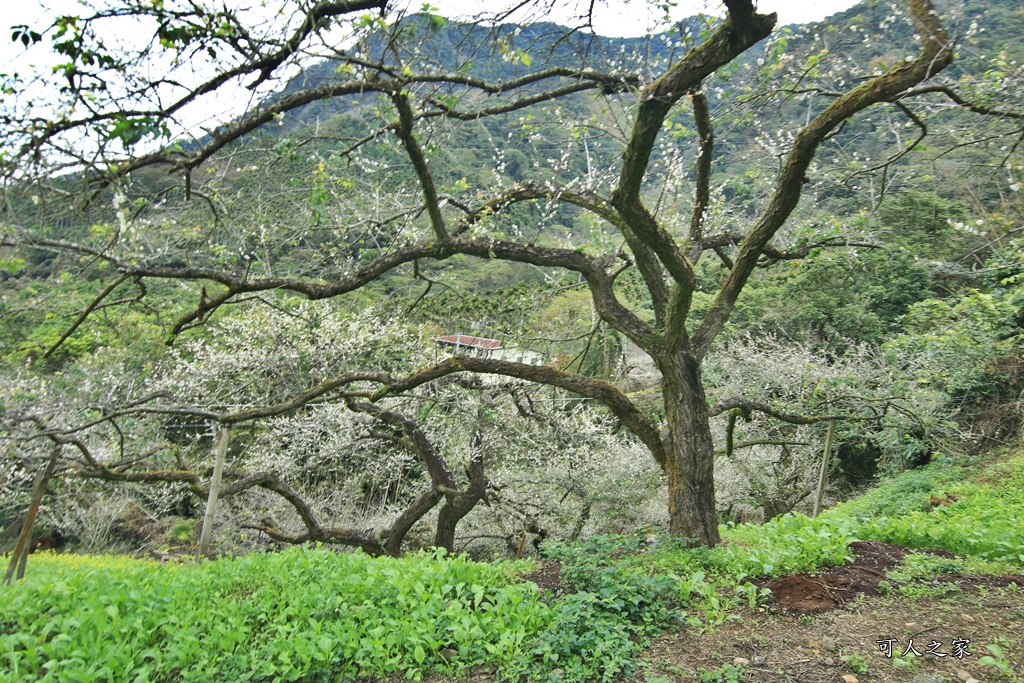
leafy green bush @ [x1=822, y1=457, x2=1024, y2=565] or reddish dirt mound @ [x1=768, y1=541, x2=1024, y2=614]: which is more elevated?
reddish dirt mound @ [x1=768, y1=541, x2=1024, y2=614]

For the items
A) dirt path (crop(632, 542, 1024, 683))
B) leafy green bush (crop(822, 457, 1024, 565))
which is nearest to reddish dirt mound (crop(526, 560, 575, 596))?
dirt path (crop(632, 542, 1024, 683))

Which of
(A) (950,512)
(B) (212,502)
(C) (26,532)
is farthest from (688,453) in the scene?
(C) (26,532)

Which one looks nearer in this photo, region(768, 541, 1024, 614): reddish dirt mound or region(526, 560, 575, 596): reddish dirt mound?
region(768, 541, 1024, 614): reddish dirt mound

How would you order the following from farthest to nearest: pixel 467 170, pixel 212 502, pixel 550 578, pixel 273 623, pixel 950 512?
pixel 467 170 < pixel 950 512 < pixel 212 502 < pixel 550 578 < pixel 273 623

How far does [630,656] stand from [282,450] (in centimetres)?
1046

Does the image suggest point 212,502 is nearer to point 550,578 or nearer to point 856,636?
point 550,578

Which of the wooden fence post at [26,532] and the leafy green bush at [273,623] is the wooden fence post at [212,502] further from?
the leafy green bush at [273,623]

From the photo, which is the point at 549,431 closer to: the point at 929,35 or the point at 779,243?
the point at 779,243

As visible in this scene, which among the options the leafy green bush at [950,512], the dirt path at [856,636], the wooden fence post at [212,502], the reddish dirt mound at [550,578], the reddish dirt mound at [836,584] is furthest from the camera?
the wooden fence post at [212,502]

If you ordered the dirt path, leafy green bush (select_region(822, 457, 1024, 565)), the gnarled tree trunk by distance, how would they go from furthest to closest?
the gnarled tree trunk, leafy green bush (select_region(822, 457, 1024, 565)), the dirt path

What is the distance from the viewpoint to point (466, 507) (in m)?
7.77

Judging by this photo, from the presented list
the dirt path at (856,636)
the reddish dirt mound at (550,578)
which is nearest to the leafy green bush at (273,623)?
the reddish dirt mound at (550,578)

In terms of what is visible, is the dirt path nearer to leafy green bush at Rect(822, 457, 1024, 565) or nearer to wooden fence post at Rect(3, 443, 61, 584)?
leafy green bush at Rect(822, 457, 1024, 565)

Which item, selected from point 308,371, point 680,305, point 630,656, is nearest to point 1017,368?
point 680,305
